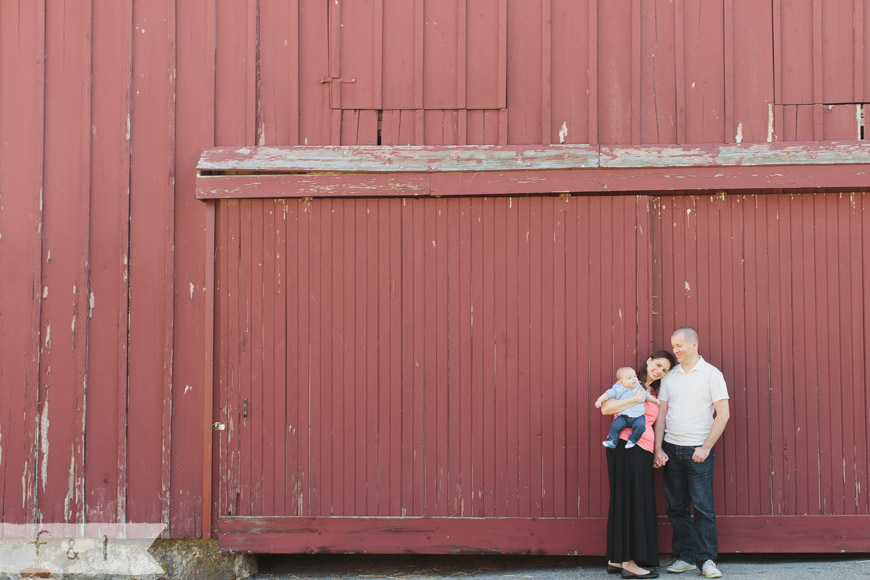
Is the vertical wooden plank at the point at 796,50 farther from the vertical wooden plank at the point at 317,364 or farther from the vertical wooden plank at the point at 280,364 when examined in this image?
the vertical wooden plank at the point at 280,364

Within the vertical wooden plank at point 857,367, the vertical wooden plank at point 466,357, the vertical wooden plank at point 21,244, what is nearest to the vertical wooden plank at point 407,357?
the vertical wooden plank at point 466,357

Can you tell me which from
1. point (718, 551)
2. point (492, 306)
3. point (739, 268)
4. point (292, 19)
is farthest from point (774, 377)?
point (292, 19)

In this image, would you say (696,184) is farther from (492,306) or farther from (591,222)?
(492,306)

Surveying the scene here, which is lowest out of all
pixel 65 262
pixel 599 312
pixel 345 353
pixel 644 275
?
pixel 345 353

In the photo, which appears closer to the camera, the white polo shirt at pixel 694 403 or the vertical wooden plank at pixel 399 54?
the white polo shirt at pixel 694 403

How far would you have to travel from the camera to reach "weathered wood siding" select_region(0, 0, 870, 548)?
5.52m

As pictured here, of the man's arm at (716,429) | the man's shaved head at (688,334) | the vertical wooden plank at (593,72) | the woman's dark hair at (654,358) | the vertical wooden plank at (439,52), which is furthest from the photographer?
the vertical wooden plank at (439,52)

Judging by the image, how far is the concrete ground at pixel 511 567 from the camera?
5086mm

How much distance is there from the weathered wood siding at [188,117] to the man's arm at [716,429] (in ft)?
5.94

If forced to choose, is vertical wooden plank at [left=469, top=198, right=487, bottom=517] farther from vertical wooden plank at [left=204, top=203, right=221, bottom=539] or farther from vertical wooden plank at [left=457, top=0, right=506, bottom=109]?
vertical wooden plank at [left=204, top=203, right=221, bottom=539]

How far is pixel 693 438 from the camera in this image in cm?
500

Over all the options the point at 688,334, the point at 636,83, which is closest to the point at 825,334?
the point at 688,334

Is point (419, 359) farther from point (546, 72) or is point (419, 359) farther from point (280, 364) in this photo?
point (546, 72)

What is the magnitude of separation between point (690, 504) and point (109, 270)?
4.17 metres
